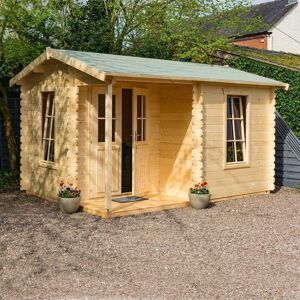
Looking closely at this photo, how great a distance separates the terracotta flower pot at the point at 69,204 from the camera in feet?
28.5

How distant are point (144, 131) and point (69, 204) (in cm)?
258

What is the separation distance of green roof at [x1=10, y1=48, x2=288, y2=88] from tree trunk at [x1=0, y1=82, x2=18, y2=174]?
1.83m

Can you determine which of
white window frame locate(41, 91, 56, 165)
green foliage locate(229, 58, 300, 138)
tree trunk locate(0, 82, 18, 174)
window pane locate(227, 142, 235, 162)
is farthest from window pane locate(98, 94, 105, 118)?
green foliage locate(229, 58, 300, 138)

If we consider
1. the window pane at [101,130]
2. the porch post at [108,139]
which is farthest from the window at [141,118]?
the porch post at [108,139]

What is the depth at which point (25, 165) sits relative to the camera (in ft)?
36.0

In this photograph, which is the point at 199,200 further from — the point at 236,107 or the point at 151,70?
the point at 151,70

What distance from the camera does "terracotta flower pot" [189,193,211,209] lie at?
939 cm

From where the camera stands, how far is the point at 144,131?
10.5 m

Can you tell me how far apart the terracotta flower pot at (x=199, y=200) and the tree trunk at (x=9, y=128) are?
5242 millimetres

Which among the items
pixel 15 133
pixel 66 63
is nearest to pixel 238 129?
pixel 66 63

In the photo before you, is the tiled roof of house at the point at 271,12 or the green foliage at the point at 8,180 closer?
the green foliage at the point at 8,180

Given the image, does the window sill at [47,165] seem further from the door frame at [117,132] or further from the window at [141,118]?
the window at [141,118]

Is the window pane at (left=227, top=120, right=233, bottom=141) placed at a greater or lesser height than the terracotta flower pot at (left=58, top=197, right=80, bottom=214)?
greater

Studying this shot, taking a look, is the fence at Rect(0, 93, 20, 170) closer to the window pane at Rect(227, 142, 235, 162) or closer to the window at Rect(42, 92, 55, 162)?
the window at Rect(42, 92, 55, 162)
